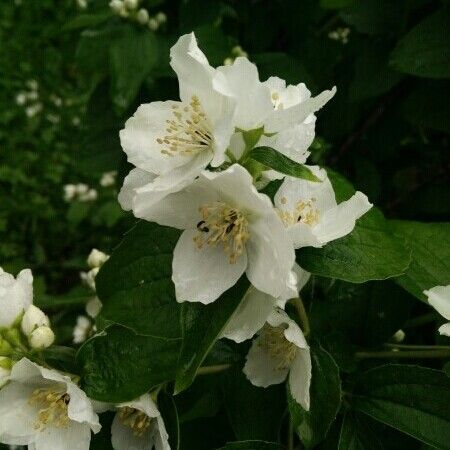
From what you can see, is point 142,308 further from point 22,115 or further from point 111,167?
point 22,115

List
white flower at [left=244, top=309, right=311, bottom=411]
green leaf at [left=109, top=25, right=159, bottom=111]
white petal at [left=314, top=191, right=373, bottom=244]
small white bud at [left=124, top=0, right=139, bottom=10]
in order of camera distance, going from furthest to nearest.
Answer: small white bud at [left=124, top=0, right=139, bottom=10] < green leaf at [left=109, top=25, right=159, bottom=111] < white flower at [left=244, top=309, right=311, bottom=411] < white petal at [left=314, top=191, right=373, bottom=244]

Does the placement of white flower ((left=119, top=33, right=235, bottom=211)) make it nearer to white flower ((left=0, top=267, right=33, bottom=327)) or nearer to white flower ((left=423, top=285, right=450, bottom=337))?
white flower ((left=0, top=267, right=33, bottom=327))

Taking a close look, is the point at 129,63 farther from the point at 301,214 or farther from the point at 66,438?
the point at 66,438

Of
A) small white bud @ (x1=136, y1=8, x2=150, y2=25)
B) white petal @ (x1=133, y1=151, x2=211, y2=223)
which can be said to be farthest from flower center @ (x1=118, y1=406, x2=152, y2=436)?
small white bud @ (x1=136, y1=8, x2=150, y2=25)

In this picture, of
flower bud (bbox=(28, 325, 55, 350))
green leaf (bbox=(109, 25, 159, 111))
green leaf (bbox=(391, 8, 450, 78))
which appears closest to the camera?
flower bud (bbox=(28, 325, 55, 350))

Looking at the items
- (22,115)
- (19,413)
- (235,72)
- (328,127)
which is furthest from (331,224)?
(22,115)

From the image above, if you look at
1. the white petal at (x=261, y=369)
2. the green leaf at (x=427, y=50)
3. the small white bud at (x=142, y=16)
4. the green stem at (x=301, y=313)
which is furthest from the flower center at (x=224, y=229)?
the small white bud at (x=142, y=16)

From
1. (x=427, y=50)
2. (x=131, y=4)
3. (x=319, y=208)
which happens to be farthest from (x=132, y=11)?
(x=319, y=208)
